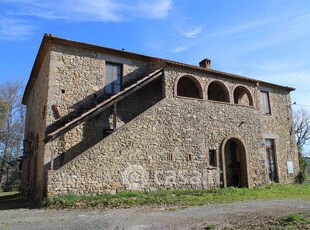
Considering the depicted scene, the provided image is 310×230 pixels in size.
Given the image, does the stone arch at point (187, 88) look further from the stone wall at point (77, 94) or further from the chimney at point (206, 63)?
the stone wall at point (77, 94)

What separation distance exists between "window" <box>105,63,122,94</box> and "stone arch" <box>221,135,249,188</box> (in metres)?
6.15

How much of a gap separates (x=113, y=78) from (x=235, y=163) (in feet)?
26.2

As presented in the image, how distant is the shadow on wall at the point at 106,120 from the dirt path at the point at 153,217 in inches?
129

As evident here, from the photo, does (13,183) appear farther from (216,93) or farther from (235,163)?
(235,163)

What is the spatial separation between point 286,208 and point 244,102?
1047 cm

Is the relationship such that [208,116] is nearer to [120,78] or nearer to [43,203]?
[120,78]

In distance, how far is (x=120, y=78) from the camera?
14.6m

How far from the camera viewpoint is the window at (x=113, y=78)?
1425 centimetres

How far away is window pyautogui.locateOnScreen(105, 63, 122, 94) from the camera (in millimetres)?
14250

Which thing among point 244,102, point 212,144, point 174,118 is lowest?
point 212,144

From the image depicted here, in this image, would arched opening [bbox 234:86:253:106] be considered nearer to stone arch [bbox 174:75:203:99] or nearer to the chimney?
the chimney

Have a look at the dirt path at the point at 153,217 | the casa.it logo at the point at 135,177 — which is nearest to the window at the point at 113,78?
the casa.it logo at the point at 135,177

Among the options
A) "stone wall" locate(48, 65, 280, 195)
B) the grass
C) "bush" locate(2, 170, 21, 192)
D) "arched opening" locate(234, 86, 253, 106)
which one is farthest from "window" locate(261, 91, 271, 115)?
"bush" locate(2, 170, 21, 192)

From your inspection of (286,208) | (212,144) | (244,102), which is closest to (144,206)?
(286,208)
